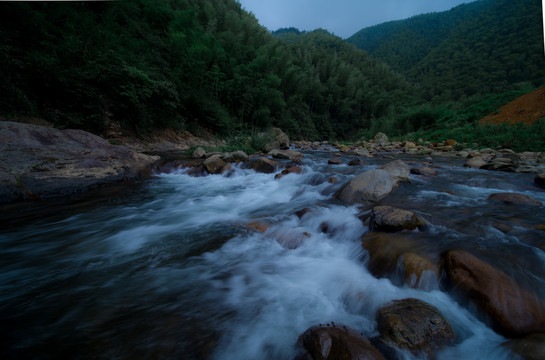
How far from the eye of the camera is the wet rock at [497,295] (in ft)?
3.63

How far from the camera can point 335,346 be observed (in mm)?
936

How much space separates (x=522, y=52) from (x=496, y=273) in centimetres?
4816

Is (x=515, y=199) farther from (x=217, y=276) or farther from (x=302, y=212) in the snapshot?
(x=217, y=276)

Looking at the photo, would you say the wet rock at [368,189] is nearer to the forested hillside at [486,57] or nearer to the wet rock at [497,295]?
the wet rock at [497,295]

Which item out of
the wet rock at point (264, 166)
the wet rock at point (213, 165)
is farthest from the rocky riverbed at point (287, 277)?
the wet rock at point (213, 165)

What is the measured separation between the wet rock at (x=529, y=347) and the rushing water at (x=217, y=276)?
0.25 ft

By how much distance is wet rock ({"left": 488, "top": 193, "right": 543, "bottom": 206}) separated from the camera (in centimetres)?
256

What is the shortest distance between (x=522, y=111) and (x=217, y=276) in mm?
16556

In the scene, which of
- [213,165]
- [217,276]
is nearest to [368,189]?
[217,276]

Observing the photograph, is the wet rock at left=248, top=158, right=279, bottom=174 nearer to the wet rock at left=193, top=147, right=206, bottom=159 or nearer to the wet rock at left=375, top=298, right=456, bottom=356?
the wet rock at left=193, top=147, right=206, bottom=159

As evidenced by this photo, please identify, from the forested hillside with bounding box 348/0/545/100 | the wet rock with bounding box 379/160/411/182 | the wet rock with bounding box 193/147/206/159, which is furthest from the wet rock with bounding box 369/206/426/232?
the forested hillside with bounding box 348/0/545/100

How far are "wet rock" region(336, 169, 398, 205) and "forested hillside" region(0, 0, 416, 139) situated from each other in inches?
363

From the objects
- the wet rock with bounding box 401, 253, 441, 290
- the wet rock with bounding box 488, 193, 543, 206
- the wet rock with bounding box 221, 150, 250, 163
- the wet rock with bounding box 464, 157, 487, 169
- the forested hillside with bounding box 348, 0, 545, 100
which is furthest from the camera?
the forested hillside with bounding box 348, 0, 545, 100

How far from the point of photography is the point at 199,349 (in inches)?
43.8
